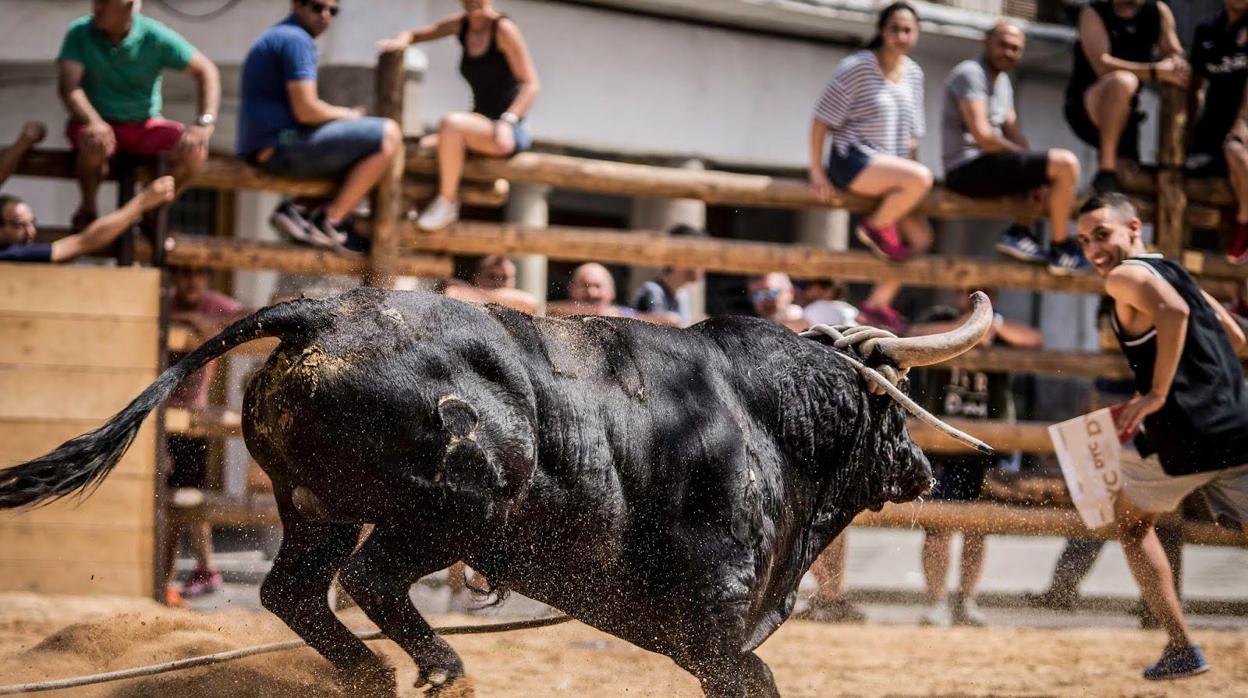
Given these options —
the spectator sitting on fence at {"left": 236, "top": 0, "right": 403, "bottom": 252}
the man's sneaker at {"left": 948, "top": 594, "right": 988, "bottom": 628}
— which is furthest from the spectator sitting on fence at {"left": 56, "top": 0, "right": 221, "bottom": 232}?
the man's sneaker at {"left": 948, "top": 594, "right": 988, "bottom": 628}

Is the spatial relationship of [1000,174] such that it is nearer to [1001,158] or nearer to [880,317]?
[1001,158]

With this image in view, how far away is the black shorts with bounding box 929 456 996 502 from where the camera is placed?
26.6 feet

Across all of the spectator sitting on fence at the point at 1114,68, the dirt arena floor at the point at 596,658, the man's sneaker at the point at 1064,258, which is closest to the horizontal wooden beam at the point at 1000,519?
the dirt arena floor at the point at 596,658

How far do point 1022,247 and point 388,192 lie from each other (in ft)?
11.2

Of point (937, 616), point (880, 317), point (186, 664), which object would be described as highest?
point (880, 317)

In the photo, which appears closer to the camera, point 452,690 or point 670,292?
point 452,690

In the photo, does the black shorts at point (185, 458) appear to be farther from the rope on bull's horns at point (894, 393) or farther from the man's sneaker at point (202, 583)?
the rope on bull's horns at point (894, 393)

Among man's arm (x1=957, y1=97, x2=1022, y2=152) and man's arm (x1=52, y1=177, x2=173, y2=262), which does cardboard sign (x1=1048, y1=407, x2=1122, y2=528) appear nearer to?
man's arm (x1=957, y1=97, x2=1022, y2=152)

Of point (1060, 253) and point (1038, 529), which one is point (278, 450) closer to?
point (1038, 529)

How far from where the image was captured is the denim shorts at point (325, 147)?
717 cm

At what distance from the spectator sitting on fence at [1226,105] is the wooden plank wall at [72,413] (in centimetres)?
583

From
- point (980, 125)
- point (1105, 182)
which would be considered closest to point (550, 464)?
point (980, 125)

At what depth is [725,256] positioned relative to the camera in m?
8.02

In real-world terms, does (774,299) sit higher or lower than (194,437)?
higher
